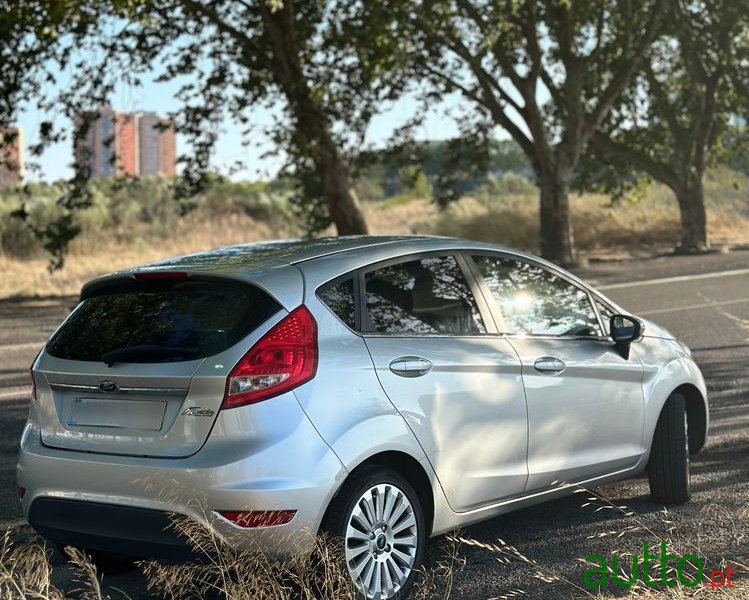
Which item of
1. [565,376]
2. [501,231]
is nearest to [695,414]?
[565,376]

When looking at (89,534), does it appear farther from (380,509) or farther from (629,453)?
(629,453)

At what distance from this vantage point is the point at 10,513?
6367 millimetres

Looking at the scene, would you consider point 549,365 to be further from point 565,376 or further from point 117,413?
point 117,413

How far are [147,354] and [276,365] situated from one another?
586 mm

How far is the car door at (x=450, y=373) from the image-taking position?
4980mm

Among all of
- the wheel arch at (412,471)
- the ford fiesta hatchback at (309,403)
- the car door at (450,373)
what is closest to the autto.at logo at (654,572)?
the ford fiesta hatchback at (309,403)

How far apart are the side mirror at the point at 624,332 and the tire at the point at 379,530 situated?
1807 millimetres

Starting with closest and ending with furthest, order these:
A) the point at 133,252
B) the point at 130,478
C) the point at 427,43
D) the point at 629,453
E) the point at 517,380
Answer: the point at 130,478
the point at 517,380
the point at 629,453
the point at 427,43
the point at 133,252

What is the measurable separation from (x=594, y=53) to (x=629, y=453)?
850 inches

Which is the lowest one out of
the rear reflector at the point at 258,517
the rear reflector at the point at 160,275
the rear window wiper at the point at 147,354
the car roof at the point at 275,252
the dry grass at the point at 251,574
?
the dry grass at the point at 251,574

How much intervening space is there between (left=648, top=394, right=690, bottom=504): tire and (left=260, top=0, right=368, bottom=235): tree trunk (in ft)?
51.7

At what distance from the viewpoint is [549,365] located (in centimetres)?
573

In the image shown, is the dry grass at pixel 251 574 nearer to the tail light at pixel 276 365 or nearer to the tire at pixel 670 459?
the tail light at pixel 276 365

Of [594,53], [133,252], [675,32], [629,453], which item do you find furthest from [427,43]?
[629,453]
